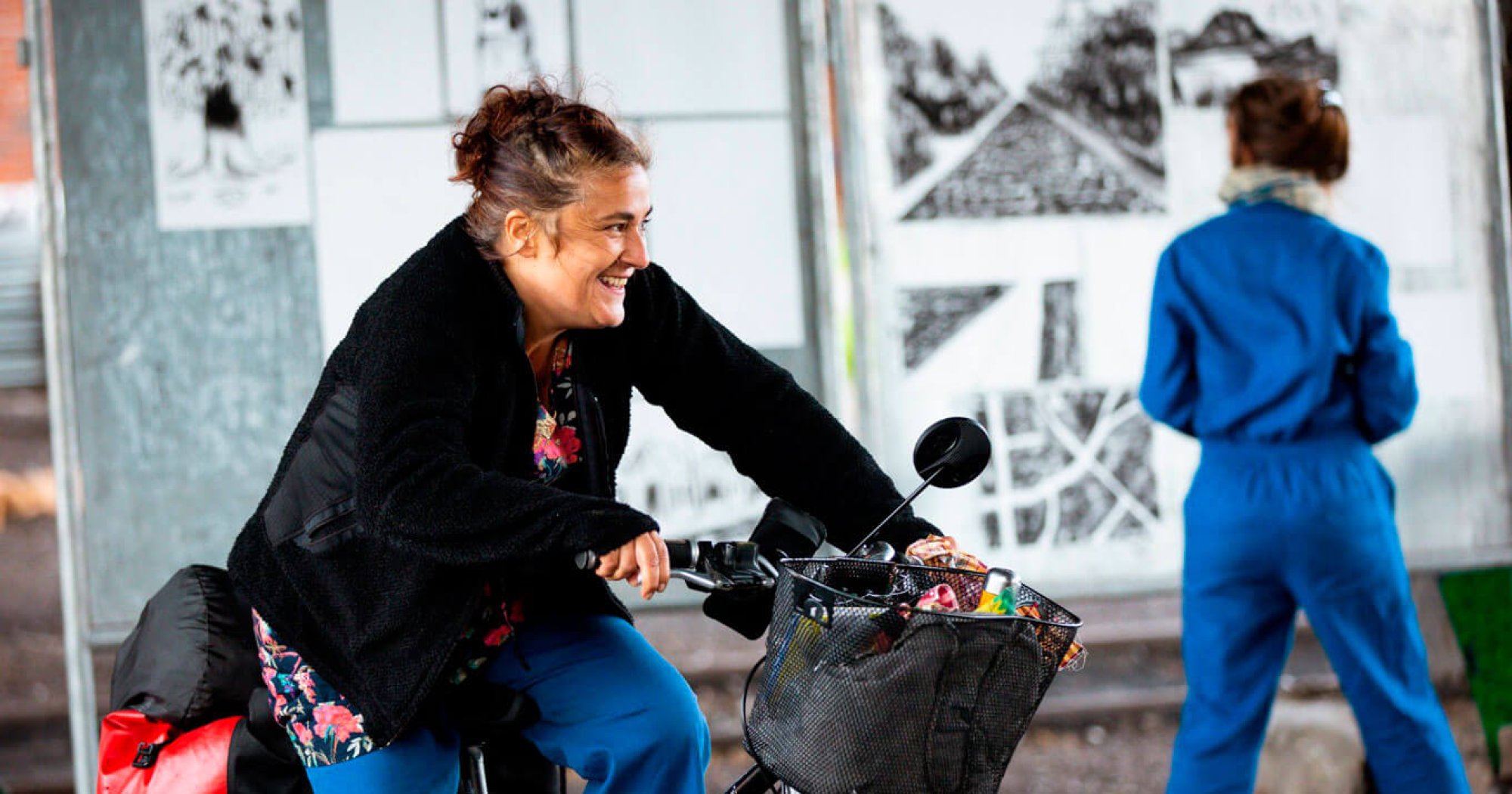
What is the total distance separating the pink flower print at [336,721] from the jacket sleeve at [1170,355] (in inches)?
87.1

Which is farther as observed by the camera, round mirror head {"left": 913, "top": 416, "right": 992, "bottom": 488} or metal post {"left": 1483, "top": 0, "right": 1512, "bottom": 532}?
metal post {"left": 1483, "top": 0, "right": 1512, "bottom": 532}

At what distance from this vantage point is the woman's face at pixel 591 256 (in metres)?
2.45

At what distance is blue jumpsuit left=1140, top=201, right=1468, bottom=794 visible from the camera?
359cm

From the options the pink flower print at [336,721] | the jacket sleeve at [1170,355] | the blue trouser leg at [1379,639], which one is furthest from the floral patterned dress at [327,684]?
the blue trouser leg at [1379,639]

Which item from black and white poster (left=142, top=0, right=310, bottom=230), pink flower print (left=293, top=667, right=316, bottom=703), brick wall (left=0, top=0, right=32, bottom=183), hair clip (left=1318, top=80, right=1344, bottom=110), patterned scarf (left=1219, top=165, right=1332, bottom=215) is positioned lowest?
pink flower print (left=293, top=667, right=316, bottom=703)

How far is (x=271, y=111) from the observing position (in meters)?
4.47

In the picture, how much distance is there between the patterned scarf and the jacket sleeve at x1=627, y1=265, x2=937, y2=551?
1.63 m

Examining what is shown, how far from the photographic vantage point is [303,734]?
2.40m

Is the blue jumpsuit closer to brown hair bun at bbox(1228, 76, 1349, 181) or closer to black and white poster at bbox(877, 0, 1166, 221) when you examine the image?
brown hair bun at bbox(1228, 76, 1349, 181)

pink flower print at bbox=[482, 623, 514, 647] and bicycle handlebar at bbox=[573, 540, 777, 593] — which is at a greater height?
bicycle handlebar at bbox=[573, 540, 777, 593]

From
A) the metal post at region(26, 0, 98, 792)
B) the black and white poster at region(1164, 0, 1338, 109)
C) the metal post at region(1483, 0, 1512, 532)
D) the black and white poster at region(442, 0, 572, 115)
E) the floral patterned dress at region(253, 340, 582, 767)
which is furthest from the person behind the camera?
the metal post at region(1483, 0, 1512, 532)

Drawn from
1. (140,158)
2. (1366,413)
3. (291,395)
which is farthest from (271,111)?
(1366,413)

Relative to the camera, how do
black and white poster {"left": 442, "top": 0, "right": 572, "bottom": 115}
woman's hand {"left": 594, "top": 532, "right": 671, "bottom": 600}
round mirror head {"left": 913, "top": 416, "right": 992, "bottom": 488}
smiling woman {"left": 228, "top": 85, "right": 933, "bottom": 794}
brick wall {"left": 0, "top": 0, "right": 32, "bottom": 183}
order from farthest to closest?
1. brick wall {"left": 0, "top": 0, "right": 32, "bottom": 183}
2. black and white poster {"left": 442, "top": 0, "right": 572, "bottom": 115}
3. smiling woman {"left": 228, "top": 85, "right": 933, "bottom": 794}
4. round mirror head {"left": 913, "top": 416, "right": 992, "bottom": 488}
5. woman's hand {"left": 594, "top": 532, "right": 671, "bottom": 600}

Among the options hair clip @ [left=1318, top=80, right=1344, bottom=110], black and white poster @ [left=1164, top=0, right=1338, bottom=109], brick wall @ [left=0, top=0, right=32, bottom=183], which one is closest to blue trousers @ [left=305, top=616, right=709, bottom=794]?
hair clip @ [left=1318, top=80, right=1344, bottom=110]
